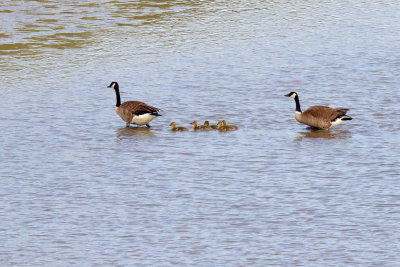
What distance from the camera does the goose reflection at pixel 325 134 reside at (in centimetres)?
2095

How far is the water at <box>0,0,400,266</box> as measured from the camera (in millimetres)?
13734

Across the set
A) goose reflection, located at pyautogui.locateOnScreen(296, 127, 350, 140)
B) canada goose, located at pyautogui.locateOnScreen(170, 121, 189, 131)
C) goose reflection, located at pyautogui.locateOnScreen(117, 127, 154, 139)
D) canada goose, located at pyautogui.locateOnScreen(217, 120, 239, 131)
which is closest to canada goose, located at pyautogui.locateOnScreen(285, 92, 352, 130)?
Result: goose reflection, located at pyautogui.locateOnScreen(296, 127, 350, 140)

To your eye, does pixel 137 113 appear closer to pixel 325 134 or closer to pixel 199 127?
pixel 199 127

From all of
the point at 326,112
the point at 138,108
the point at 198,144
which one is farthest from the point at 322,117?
the point at 138,108

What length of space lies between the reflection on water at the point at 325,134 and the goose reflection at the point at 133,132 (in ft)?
12.0

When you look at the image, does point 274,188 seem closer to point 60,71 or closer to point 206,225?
point 206,225

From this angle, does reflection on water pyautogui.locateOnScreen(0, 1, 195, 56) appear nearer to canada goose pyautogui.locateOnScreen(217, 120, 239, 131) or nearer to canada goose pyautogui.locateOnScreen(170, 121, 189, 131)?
canada goose pyautogui.locateOnScreen(170, 121, 189, 131)

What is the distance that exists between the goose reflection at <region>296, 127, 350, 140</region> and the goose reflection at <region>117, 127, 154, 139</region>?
366cm

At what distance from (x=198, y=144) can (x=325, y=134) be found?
11.0 feet

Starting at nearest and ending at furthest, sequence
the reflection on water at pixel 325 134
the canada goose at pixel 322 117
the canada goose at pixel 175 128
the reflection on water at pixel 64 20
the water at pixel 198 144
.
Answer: the water at pixel 198 144 < the reflection on water at pixel 325 134 < the canada goose at pixel 175 128 < the canada goose at pixel 322 117 < the reflection on water at pixel 64 20

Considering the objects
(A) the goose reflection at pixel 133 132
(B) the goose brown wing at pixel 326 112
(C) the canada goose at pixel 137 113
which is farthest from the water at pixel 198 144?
(B) the goose brown wing at pixel 326 112

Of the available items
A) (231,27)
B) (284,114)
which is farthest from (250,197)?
(231,27)

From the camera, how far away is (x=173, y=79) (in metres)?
27.0

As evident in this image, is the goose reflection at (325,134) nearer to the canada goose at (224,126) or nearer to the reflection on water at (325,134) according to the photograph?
the reflection on water at (325,134)
